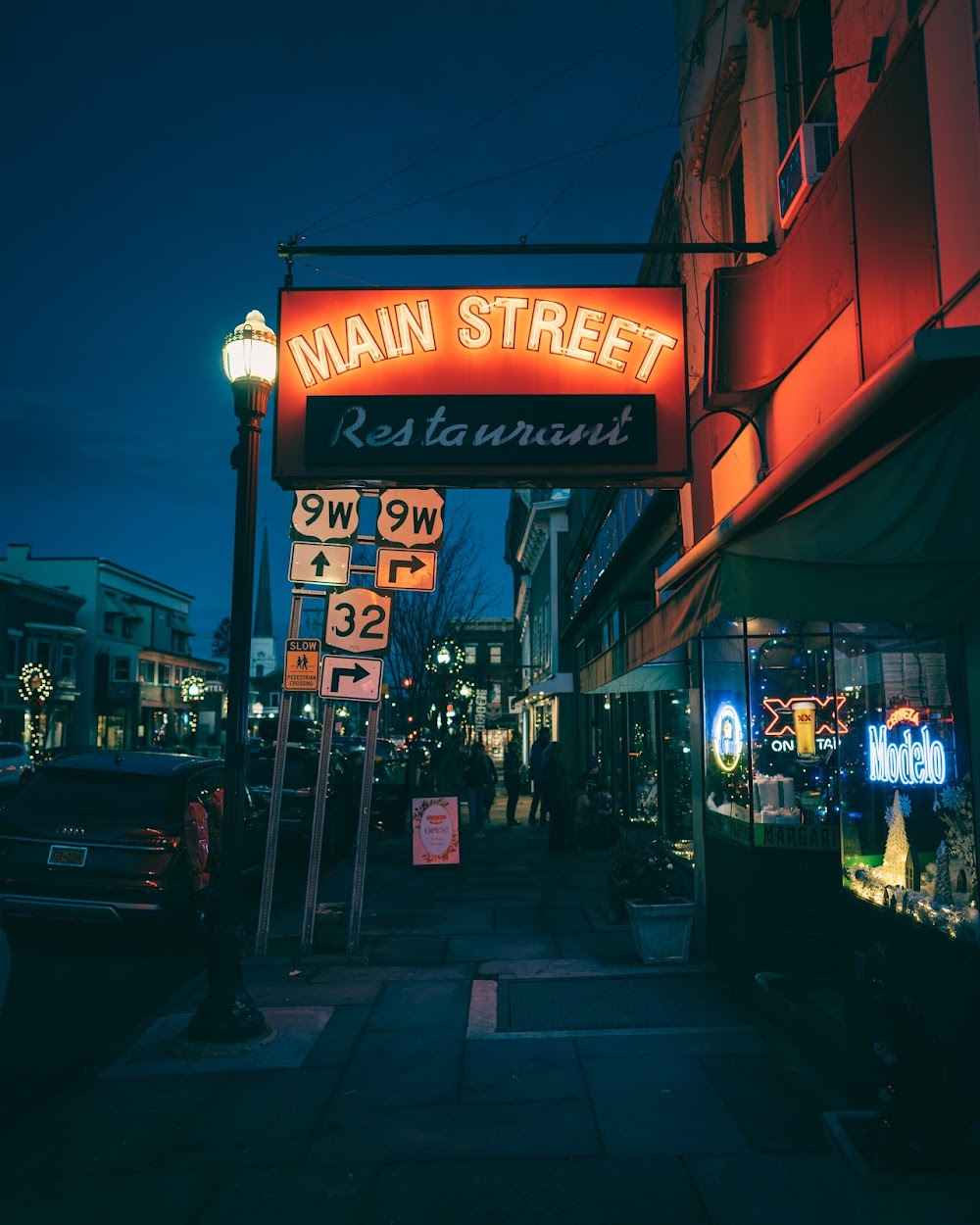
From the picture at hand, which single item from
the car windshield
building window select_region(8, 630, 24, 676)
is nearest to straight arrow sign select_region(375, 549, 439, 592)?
the car windshield

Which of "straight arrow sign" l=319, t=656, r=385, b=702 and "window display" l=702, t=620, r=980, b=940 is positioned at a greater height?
"straight arrow sign" l=319, t=656, r=385, b=702

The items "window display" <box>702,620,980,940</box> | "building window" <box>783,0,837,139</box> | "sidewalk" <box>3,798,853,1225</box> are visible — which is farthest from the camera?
"building window" <box>783,0,837,139</box>

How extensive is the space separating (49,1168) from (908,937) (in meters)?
4.06

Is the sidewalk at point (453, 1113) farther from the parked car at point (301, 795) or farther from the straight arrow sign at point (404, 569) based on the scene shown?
the parked car at point (301, 795)

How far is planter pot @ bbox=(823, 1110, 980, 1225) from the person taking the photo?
3.11m

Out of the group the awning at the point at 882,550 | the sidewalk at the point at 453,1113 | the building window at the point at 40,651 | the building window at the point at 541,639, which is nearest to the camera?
the awning at the point at 882,550

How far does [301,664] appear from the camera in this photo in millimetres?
9594

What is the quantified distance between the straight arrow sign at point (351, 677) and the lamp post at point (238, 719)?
201 centimetres

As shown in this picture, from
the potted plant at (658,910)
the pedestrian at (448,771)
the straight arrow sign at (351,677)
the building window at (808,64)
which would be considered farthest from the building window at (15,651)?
the building window at (808,64)

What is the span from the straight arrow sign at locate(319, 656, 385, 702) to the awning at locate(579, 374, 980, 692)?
4.30 meters

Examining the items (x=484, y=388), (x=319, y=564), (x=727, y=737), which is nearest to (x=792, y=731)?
(x=727, y=737)

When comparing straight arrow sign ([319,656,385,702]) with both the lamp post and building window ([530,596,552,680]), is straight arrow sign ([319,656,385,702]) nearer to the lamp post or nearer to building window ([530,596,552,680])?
the lamp post

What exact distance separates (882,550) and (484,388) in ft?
13.0

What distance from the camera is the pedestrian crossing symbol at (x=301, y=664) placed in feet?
31.0
